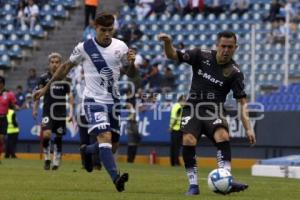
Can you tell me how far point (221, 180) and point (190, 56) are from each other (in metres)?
1.87

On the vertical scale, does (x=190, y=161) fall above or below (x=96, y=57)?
below

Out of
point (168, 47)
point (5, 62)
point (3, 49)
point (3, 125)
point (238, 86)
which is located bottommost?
point (3, 125)

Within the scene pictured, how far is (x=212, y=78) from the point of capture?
14109 millimetres

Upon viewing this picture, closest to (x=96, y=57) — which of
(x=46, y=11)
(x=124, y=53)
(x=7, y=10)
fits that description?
(x=124, y=53)

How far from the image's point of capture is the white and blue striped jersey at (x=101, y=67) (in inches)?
573

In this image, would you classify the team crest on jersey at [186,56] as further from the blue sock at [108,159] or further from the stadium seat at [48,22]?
the stadium seat at [48,22]

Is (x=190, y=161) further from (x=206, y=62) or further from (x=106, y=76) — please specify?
(x=106, y=76)

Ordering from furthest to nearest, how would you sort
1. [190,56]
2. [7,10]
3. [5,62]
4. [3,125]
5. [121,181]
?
[7,10], [5,62], [3,125], [190,56], [121,181]

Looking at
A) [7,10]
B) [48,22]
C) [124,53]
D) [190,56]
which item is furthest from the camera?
[7,10]

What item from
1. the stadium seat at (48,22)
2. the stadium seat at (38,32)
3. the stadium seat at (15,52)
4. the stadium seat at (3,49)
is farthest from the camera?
the stadium seat at (48,22)

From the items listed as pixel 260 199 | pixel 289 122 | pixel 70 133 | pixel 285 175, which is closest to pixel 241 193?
pixel 260 199

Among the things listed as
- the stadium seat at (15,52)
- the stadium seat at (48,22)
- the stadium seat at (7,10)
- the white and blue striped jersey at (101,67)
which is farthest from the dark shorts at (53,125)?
the stadium seat at (7,10)

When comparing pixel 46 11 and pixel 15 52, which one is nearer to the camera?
pixel 15 52

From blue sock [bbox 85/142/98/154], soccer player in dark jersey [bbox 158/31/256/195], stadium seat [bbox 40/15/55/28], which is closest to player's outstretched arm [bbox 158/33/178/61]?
soccer player in dark jersey [bbox 158/31/256/195]
